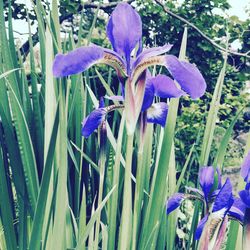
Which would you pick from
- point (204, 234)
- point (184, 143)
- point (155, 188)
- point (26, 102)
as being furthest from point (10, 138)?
point (184, 143)

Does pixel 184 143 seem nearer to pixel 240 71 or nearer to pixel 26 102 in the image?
pixel 240 71

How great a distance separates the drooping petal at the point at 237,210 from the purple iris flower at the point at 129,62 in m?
0.18

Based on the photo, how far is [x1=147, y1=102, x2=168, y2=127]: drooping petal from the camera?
0.87 meters

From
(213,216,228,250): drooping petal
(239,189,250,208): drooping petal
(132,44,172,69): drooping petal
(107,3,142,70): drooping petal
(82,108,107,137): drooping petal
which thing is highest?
(107,3,142,70): drooping petal

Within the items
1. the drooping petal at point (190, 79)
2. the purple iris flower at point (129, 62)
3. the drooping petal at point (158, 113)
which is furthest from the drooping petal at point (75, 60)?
the drooping petal at point (158, 113)

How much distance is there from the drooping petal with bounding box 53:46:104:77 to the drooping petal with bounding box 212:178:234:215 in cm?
26

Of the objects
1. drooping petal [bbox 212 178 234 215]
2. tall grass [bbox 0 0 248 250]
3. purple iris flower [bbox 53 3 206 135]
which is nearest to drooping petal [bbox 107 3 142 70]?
purple iris flower [bbox 53 3 206 135]

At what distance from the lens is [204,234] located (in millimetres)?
702

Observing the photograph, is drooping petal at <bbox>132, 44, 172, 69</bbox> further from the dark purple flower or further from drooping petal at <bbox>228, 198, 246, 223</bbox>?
drooping petal at <bbox>228, 198, 246, 223</bbox>

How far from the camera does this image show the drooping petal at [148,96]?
779 millimetres

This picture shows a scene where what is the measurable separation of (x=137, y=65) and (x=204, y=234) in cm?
26

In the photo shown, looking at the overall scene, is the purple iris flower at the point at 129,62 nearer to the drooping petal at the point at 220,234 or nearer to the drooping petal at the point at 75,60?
the drooping petal at the point at 75,60

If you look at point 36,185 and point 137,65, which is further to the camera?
point 36,185

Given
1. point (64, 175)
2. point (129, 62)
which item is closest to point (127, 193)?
point (64, 175)
